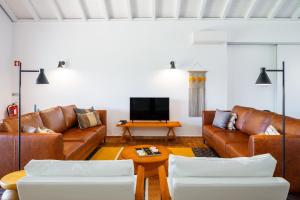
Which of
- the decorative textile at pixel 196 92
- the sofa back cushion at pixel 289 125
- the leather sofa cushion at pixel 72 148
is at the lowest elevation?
the leather sofa cushion at pixel 72 148

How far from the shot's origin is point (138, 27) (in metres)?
5.83

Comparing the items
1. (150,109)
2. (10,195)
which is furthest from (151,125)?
(10,195)

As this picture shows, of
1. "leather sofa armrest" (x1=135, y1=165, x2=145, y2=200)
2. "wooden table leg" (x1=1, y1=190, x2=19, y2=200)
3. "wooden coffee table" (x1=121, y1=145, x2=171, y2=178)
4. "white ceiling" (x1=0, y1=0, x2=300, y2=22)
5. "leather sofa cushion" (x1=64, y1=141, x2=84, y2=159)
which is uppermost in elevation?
"white ceiling" (x1=0, y1=0, x2=300, y2=22)

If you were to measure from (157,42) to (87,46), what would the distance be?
74.7 inches

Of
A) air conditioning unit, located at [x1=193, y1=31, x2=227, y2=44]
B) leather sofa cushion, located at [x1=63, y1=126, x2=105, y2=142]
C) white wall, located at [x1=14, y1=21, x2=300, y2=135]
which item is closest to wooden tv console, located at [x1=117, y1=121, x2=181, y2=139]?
white wall, located at [x1=14, y1=21, x2=300, y2=135]

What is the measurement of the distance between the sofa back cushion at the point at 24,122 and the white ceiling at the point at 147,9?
3.21 m

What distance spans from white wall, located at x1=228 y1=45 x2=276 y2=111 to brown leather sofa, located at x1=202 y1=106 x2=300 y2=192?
4.69 ft

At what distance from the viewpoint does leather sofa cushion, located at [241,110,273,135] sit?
3.51m

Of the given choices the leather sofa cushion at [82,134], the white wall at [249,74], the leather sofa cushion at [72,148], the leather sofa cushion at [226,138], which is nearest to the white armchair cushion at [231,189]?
the leather sofa cushion at [72,148]

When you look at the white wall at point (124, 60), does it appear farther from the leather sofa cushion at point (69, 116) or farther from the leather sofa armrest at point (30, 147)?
the leather sofa armrest at point (30, 147)

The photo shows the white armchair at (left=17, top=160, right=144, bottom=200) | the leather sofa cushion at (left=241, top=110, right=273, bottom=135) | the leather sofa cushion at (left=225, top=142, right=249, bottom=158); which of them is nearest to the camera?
the white armchair at (left=17, top=160, right=144, bottom=200)

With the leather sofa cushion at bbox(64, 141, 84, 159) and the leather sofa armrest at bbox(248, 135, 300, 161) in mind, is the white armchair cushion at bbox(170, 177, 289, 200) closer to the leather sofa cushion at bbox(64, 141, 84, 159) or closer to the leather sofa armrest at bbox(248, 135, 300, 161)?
the leather sofa armrest at bbox(248, 135, 300, 161)

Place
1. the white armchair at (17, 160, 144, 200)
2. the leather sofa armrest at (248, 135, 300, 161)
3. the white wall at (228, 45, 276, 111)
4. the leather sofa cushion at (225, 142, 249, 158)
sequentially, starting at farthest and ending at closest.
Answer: the white wall at (228, 45, 276, 111) → the leather sofa cushion at (225, 142, 249, 158) → the leather sofa armrest at (248, 135, 300, 161) → the white armchair at (17, 160, 144, 200)

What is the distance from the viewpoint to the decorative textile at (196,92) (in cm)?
582
